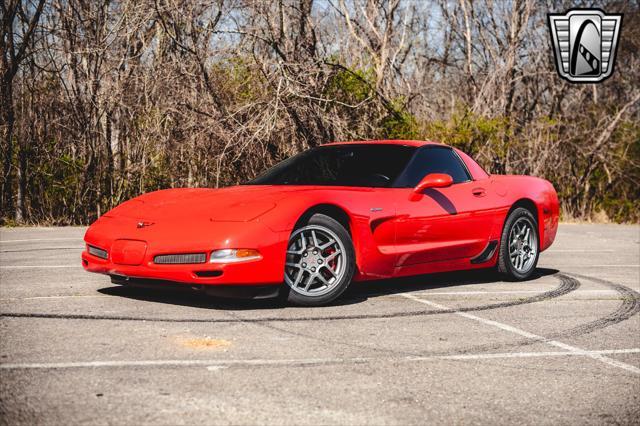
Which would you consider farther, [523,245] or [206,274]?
[523,245]

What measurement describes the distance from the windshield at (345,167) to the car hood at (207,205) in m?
0.43

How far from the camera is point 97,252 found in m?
6.30

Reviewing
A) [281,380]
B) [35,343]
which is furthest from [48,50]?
[281,380]

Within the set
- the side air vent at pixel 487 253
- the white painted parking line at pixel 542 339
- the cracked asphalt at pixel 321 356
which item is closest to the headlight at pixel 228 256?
the cracked asphalt at pixel 321 356

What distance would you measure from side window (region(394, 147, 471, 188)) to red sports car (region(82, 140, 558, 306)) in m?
0.01

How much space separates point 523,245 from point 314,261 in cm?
293

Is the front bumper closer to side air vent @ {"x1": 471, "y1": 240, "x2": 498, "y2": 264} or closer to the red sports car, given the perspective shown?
the red sports car

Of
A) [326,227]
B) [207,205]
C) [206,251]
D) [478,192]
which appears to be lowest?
[206,251]

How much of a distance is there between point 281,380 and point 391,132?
11.6m

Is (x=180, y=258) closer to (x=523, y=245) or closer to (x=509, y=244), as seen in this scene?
(x=509, y=244)

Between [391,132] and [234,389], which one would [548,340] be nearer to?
[234,389]

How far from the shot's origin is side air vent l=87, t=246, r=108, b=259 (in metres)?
6.19

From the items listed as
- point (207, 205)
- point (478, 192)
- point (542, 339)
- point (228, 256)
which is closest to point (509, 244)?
point (478, 192)

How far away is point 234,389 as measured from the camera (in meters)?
3.74
